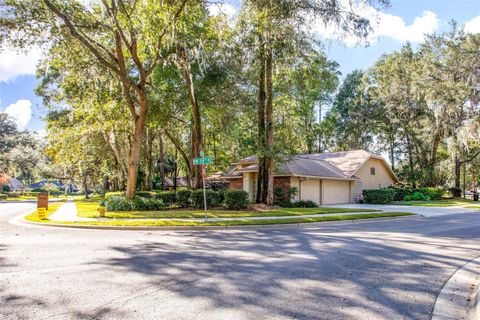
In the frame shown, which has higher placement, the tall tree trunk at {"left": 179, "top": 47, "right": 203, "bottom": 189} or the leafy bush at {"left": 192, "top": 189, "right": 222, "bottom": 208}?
the tall tree trunk at {"left": 179, "top": 47, "right": 203, "bottom": 189}

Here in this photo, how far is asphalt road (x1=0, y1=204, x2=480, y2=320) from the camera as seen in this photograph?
13.7ft

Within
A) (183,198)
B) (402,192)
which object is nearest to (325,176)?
(183,198)

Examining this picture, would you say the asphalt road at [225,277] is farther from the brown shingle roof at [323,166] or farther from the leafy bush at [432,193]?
the leafy bush at [432,193]

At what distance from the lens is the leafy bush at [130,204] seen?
18438 millimetres

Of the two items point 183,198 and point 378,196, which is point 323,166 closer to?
point 378,196

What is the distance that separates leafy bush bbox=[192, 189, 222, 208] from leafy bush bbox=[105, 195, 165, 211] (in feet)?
6.74

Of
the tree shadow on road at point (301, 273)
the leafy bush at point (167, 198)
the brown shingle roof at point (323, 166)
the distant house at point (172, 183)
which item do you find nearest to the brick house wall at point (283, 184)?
the brown shingle roof at point (323, 166)

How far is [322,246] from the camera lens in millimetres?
8438

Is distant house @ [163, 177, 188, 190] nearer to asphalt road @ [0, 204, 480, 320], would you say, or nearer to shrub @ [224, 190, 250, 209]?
shrub @ [224, 190, 250, 209]

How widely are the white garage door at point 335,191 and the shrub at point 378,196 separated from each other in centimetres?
159

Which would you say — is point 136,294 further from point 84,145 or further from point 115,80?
point 84,145

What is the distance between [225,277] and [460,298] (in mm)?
3417

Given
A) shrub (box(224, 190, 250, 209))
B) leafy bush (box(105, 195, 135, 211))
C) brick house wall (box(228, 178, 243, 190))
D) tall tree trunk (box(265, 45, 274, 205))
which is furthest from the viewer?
brick house wall (box(228, 178, 243, 190))

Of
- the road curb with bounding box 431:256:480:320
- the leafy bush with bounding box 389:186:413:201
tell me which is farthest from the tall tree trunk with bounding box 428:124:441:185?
the road curb with bounding box 431:256:480:320
